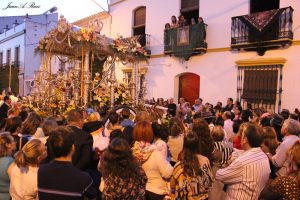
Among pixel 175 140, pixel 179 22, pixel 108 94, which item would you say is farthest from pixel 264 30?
pixel 175 140

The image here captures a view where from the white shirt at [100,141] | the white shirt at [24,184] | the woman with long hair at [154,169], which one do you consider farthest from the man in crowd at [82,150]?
the white shirt at [24,184]

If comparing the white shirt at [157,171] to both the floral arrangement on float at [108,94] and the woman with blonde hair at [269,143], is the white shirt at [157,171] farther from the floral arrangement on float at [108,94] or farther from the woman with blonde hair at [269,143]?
the floral arrangement on float at [108,94]

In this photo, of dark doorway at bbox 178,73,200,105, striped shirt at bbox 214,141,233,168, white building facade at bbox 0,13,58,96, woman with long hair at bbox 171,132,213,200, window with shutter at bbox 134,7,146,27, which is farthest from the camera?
white building facade at bbox 0,13,58,96

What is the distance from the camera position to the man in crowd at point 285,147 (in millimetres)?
3615

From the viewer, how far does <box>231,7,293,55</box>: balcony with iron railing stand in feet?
34.0

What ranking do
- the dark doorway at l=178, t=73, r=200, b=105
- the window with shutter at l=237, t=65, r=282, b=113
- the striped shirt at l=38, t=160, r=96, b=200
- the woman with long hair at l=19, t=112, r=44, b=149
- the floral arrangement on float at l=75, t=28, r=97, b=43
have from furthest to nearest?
the dark doorway at l=178, t=73, r=200, b=105 → the window with shutter at l=237, t=65, r=282, b=113 → the floral arrangement on float at l=75, t=28, r=97, b=43 → the woman with long hair at l=19, t=112, r=44, b=149 → the striped shirt at l=38, t=160, r=96, b=200

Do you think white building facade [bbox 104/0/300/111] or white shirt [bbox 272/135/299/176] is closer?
white shirt [bbox 272/135/299/176]

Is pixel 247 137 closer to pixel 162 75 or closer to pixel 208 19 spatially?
pixel 208 19

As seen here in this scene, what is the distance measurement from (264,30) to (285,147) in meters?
7.85

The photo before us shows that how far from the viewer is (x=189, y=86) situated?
14461 millimetres

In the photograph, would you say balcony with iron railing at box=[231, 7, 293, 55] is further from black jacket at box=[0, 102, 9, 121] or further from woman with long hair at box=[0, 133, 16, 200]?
woman with long hair at box=[0, 133, 16, 200]

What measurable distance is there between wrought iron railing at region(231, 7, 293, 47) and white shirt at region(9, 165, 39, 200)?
9690 millimetres

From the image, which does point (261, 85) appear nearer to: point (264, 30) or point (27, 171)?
point (264, 30)

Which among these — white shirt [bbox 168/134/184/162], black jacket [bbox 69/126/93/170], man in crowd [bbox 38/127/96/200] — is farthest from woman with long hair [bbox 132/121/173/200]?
white shirt [bbox 168/134/184/162]
